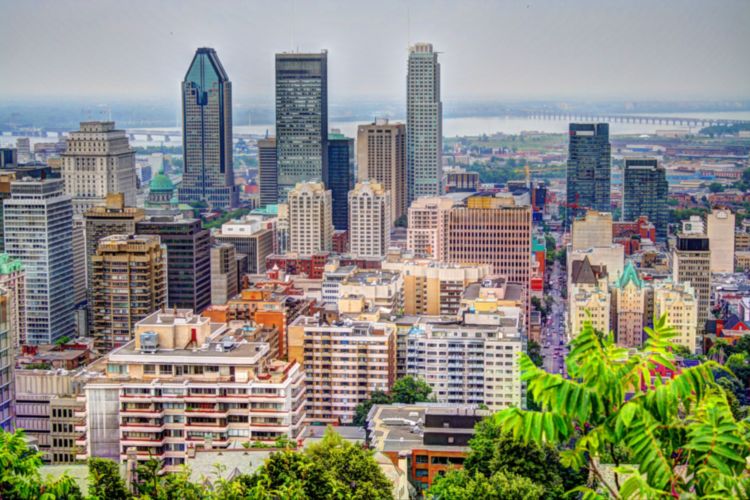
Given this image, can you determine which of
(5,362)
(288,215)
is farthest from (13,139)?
(5,362)

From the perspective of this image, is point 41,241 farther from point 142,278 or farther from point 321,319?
point 321,319

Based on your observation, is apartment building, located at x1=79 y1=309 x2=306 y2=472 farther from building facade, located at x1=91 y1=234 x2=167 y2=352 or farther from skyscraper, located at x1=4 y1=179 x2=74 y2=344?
skyscraper, located at x1=4 y1=179 x2=74 y2=344

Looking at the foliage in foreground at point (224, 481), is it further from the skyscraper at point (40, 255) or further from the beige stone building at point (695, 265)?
the beige stone building at point (695, 265)

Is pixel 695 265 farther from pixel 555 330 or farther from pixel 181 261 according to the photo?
pixel 181 261

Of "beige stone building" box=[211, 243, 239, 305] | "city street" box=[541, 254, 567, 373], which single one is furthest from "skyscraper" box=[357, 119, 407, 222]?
"beige stone building" box=[211, 243, 239, 305]

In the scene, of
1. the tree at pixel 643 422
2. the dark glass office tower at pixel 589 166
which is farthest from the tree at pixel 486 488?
the dark glass office tower at pixel 589 166
